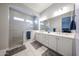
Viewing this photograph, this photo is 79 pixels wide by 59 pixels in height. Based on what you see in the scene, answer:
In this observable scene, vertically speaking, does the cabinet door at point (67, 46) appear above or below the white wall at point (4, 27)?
below

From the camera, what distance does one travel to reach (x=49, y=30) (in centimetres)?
160

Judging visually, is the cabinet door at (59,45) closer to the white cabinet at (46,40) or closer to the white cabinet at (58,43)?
the white cabinet at (58,43)

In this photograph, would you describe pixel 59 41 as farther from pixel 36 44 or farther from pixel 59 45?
pixel 36 44

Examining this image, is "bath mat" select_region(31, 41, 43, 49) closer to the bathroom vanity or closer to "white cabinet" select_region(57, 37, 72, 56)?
the bathroom vanity

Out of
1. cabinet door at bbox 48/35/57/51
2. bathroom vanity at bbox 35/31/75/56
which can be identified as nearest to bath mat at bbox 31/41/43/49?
bathroom vanity at bbox 35/31/75/56

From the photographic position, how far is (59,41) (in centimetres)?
149

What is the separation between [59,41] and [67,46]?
0.23m

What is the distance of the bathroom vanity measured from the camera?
1.24m

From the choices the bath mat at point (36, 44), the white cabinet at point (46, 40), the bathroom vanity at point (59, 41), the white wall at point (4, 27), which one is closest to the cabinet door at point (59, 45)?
the bathroom vanity at point (59, 41)

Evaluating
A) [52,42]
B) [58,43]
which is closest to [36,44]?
[52,42]

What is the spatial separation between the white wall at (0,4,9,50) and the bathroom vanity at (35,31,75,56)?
2.82 feet

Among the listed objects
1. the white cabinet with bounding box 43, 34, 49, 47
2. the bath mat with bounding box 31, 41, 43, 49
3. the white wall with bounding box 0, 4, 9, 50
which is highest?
the white wall with bounding box 0, 4, 9, 50

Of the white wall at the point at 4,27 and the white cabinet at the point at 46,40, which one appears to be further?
the white cabinet at the point at 46,40

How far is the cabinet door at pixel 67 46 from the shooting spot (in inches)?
49.3
